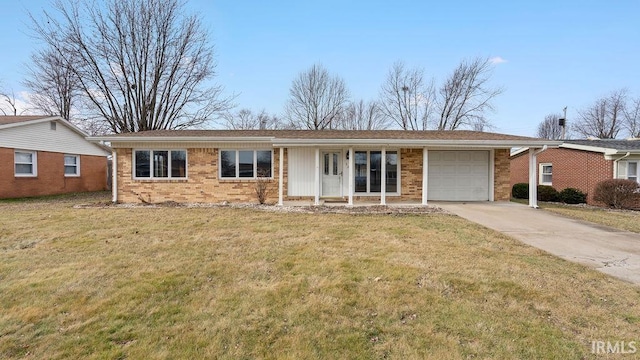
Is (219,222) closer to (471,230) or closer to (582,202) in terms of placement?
(471,230)

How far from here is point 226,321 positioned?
2926 mm

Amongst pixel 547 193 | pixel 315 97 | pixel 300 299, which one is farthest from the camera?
pixel 315 97

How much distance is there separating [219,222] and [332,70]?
22893 millimetres

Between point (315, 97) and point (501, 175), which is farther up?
→ point (315, 97)

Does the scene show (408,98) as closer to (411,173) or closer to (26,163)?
(411,173)

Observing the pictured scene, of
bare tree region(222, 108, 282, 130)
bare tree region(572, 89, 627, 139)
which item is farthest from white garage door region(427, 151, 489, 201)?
bare tree region(572, 89, 627, 139)

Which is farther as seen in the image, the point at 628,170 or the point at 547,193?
the point at 547,193

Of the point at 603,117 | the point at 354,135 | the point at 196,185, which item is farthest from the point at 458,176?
the point at 603,117

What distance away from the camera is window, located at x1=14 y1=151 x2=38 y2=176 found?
1419 cm

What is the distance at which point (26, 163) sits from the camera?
14570 mm

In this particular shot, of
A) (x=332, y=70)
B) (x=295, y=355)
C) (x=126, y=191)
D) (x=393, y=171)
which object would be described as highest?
(x=332, y=70)

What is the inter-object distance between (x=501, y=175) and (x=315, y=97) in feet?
62.0

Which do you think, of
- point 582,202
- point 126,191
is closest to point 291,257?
point 126,191

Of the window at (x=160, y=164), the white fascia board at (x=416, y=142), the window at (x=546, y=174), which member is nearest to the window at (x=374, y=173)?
the white fascia board at (x=416, y=142)
